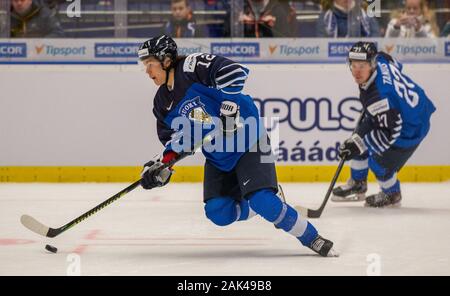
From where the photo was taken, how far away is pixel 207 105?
5.20 metres

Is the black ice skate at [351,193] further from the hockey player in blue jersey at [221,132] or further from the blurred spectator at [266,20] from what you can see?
the hockey player in blue jersey at [221,132]

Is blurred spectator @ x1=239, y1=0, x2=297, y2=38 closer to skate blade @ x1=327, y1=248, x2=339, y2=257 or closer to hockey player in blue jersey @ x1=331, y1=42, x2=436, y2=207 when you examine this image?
hockey player in blue jersey @ x1=331, y1=42, x2=436, y2=207

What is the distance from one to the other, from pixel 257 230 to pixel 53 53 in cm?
336

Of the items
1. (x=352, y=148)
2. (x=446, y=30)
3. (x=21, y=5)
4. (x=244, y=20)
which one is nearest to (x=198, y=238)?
(x=352, y=148)

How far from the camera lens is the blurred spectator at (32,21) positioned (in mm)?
8719

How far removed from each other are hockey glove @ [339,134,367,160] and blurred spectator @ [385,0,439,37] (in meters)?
1.97

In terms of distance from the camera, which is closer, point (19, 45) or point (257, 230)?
point (257, 230)

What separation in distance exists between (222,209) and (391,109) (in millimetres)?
2198

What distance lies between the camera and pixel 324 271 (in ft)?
15.0

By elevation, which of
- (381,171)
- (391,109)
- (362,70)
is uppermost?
(362,70)

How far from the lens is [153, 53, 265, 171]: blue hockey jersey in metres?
5.01

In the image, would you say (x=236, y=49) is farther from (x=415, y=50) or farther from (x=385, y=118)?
(x=385, y=118)
